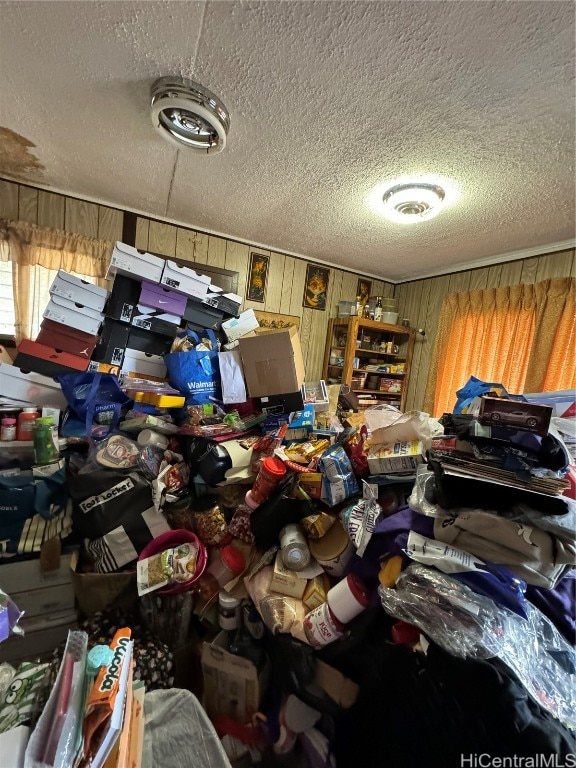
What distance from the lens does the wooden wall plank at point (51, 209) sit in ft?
7.17

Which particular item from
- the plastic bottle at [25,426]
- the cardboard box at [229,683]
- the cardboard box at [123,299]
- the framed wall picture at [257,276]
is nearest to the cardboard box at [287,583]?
the cardboard box at [229,683]

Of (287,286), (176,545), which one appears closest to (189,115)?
(176,545)

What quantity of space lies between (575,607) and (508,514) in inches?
13.0

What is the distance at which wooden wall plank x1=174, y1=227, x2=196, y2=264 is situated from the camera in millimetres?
2639

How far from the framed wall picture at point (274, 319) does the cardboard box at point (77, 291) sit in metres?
1.51

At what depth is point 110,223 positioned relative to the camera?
2387mm

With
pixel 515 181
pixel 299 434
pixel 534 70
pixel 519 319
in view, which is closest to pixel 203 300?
pixel 299 434

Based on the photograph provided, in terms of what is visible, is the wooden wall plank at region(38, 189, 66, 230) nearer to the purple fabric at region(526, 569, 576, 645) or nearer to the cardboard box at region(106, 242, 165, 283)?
the cardboard box at region(106, 242, 165, 283)

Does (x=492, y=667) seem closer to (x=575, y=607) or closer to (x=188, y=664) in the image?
(x=575, y=607)

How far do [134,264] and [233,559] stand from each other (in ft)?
5.34

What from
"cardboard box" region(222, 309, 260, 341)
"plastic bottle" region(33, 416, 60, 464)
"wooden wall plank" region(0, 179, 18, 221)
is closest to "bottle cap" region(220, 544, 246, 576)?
"plastic bottle" region(33, 416, 60, 464)

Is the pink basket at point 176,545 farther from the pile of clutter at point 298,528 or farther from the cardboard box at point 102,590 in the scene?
the cardboard box at point 102,590

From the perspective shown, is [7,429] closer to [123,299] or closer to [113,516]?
[113,516]

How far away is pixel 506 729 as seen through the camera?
573mm
